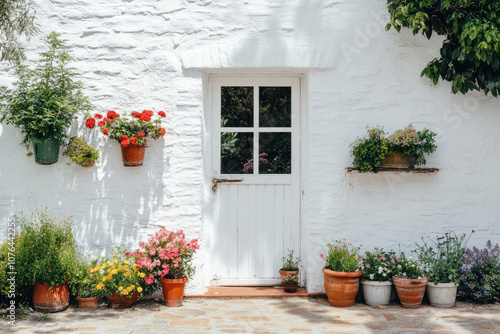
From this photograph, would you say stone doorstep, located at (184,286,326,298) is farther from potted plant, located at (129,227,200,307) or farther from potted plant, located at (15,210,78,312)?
potted plant, located at (15,210,78,312)

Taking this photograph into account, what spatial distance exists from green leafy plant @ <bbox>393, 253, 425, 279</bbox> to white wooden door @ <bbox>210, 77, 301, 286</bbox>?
106 centimetres

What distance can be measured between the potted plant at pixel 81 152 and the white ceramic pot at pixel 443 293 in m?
3.36

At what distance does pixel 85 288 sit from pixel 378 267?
2702 mm

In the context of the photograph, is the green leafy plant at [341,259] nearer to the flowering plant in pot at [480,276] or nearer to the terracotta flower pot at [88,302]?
the flowering plant in pot at [480,276]

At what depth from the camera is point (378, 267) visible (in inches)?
203

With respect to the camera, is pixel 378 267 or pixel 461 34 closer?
pixel 461 34

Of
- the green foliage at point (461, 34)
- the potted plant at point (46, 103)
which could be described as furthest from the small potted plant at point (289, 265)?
the potted plant at point (46, 103)

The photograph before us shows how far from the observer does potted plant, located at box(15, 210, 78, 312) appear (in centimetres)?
483

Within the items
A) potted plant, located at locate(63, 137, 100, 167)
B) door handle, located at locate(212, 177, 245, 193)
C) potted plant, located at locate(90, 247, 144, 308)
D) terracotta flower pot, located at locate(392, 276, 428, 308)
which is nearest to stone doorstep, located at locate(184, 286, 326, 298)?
potted plant, located at locate(90, 247, 144, 308)

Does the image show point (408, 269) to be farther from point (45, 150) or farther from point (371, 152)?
point (45, 150)

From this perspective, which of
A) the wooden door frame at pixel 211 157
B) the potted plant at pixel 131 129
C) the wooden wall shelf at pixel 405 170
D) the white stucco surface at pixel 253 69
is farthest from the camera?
the wooden door frame at pixel 211 157

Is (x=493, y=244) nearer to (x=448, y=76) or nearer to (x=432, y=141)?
(x=432, y=141)

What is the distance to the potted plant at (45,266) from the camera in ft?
15.8

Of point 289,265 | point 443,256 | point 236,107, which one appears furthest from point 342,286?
point 236,107
